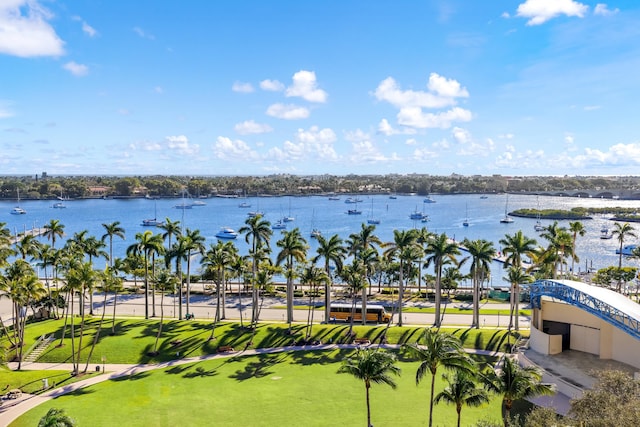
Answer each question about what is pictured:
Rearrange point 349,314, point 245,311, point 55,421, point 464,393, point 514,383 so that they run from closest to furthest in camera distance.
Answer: point 55,421, point 464,393, point 514,383, point 349,314, point 245,311

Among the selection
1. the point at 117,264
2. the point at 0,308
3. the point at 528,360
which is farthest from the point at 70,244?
the point at 528,360

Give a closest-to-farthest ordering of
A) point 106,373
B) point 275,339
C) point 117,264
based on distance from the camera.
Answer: point 106,373
point 275,339
point 117,264

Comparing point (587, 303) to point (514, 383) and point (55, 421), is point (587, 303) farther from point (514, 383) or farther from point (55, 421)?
point (55, 421)

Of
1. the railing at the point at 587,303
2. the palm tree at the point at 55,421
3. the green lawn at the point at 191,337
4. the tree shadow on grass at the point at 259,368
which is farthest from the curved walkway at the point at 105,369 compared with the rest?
the palm tree at the point at 55,421

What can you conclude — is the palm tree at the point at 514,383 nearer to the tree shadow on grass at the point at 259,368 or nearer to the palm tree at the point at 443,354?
the palm tree at the point at 443,354

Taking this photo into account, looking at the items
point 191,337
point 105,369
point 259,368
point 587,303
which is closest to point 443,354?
point 587,303

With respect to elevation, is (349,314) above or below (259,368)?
above

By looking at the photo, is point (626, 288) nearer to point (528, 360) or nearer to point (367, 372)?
point (528, 360)

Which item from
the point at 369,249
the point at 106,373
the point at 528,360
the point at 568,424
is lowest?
the point at 106,373
